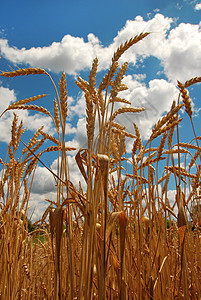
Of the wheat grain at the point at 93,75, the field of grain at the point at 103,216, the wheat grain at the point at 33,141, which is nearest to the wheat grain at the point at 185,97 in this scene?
the field of grain at the point at 103,216

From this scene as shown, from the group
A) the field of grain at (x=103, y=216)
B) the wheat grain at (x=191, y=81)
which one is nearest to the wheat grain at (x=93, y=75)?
the field of grain at (x=103, y=216)

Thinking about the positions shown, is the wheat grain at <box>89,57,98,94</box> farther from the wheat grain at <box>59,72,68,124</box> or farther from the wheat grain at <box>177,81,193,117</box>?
the wheat grain at <box>177,81,193,117</box>

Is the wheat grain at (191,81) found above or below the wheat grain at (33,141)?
above

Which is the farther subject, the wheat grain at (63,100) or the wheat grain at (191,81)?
the wheat grain at (191,81)

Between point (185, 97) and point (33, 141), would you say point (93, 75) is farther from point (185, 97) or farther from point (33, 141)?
point (33, 141)

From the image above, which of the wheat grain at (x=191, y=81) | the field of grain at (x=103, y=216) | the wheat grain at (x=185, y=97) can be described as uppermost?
the wheat grain at (x=191, y=81)

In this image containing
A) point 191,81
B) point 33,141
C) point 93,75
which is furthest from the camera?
point 33,141

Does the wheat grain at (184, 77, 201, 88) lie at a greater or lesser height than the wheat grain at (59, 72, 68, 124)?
greater

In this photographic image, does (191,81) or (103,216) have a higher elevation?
(191,81)

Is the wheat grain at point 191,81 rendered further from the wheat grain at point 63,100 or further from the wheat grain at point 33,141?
the wheat grain at point 33,141

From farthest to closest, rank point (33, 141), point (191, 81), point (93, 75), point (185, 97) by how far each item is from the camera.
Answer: point (33, 141), point (191, 81), point (185, 97), point (93, 75)

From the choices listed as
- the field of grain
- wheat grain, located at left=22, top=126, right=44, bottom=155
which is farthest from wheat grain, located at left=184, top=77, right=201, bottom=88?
wheat grain, located at left=22, top=126, right=44, bottom=155

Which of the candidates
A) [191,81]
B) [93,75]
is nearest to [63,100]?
[93,75]

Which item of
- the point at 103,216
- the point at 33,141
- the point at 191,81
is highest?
the point at 191,81
